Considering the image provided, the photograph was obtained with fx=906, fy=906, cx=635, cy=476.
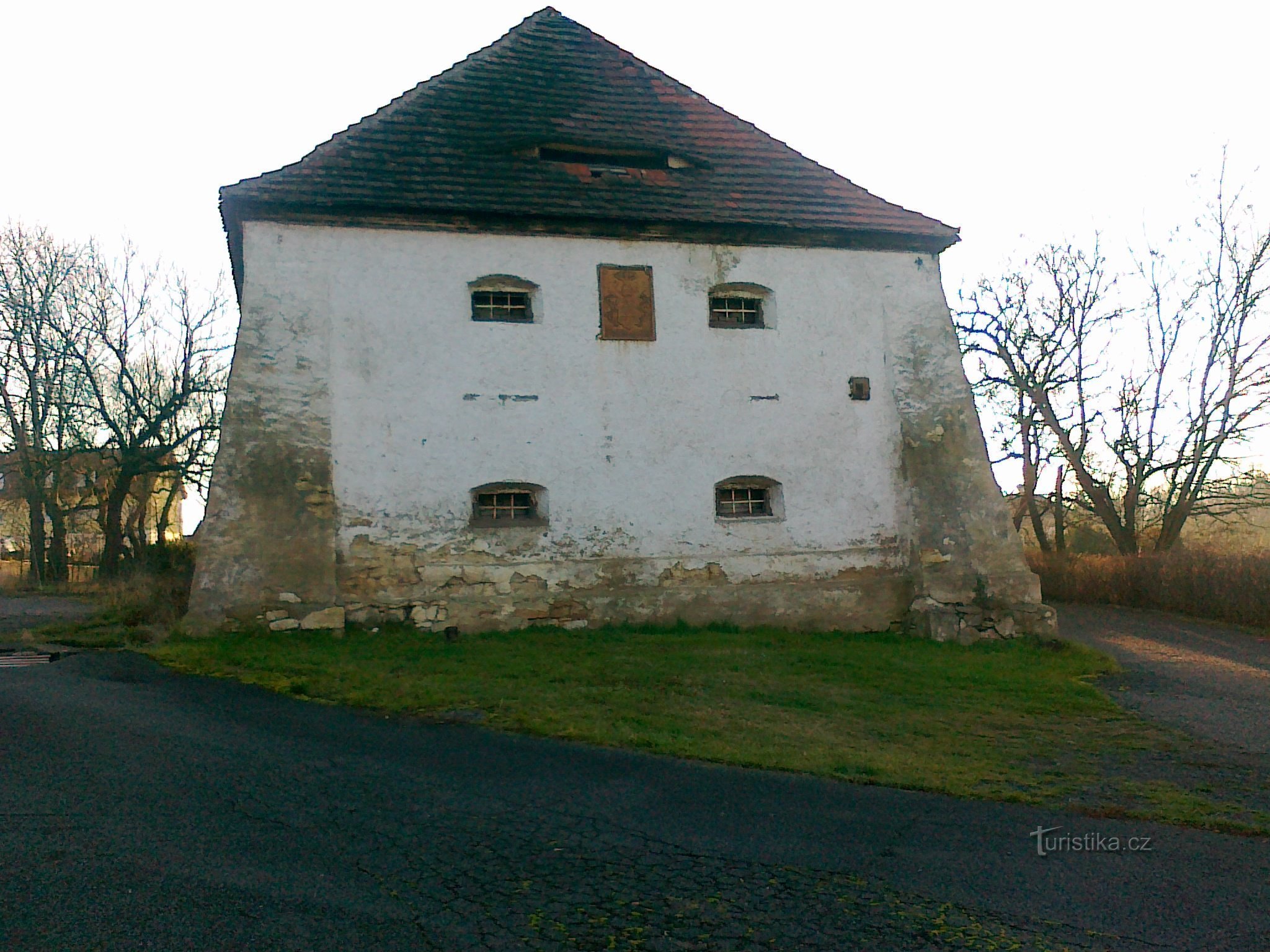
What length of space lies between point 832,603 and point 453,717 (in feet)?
22.7

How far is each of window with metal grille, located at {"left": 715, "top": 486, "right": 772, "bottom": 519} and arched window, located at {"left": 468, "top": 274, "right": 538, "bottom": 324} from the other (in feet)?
12.0

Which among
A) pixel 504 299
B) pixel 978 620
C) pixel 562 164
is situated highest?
pixel 562 164

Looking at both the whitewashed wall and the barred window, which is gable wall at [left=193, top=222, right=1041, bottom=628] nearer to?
the whitewashed wall

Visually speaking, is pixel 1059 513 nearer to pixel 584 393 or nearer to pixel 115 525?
pixel 584 393

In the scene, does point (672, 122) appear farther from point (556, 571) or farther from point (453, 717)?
point (453, 717)

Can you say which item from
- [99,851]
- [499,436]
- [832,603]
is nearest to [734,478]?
[832,603]

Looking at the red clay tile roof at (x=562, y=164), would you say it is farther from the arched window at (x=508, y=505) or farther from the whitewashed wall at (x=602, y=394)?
the arched window at (x=508, y=505)

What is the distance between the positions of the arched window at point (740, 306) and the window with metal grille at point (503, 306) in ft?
8.89

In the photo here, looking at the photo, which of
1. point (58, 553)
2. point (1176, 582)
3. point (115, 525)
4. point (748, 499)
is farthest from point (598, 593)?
point (58, 553)

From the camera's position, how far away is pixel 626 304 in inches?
506

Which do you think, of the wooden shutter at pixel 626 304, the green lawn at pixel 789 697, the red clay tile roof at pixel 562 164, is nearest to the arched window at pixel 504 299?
the red clay tile roof at pixel 562 164

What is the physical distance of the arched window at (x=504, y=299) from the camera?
12484 millimetres

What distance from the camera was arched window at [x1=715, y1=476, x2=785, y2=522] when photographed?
12.9 meters

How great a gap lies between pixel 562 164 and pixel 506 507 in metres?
5.22
